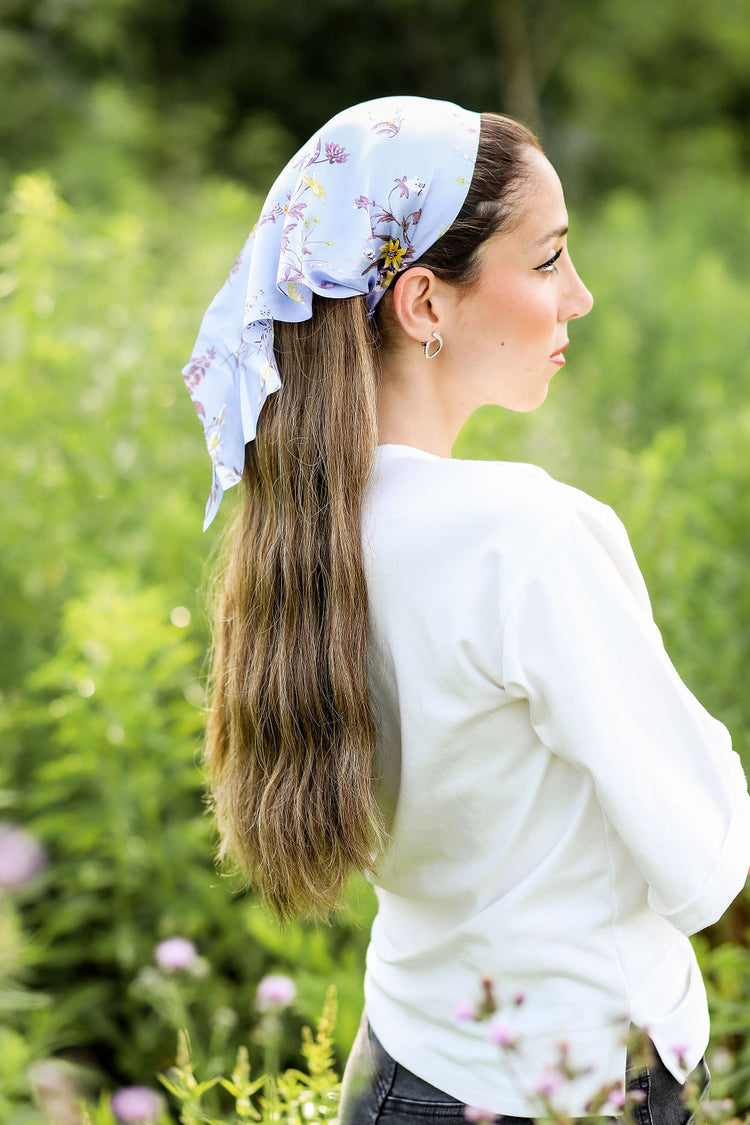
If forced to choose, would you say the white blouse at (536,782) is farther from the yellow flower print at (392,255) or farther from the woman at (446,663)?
the yellow flower print at (392,255)

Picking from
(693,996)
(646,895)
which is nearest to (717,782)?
(646,895)

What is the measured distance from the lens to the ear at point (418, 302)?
1249 mm

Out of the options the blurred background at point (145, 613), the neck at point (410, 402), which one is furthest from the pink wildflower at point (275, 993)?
the neck at point (410, 402)

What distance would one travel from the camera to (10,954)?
150 cm

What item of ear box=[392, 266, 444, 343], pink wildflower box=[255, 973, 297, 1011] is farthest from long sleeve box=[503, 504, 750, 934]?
pink wildflower box=[255, 973, 297, 1011]

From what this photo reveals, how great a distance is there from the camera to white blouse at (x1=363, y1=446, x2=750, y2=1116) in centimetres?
106

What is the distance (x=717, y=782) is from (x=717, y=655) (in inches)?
62.7

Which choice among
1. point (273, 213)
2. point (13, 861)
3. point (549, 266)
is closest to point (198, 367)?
point (273, 213)

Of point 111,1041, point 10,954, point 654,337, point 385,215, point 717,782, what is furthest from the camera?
point 654,337

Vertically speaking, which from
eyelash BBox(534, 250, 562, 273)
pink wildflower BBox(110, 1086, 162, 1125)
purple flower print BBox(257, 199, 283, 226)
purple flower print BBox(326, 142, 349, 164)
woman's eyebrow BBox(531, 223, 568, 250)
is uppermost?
purple flower print BBox(326, 142, 349, 164)

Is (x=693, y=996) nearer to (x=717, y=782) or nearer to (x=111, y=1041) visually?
(x=717, y=782)

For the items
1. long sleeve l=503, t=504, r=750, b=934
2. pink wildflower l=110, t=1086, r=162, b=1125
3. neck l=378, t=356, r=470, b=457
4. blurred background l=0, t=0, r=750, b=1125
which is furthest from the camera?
blurred background l=0, t=0, r=750, b=1125

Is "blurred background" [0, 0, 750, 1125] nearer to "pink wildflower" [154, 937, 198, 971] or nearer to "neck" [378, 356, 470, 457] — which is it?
"pink wildflower" [154, 937, 198, 971]

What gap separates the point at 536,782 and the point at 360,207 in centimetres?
65
